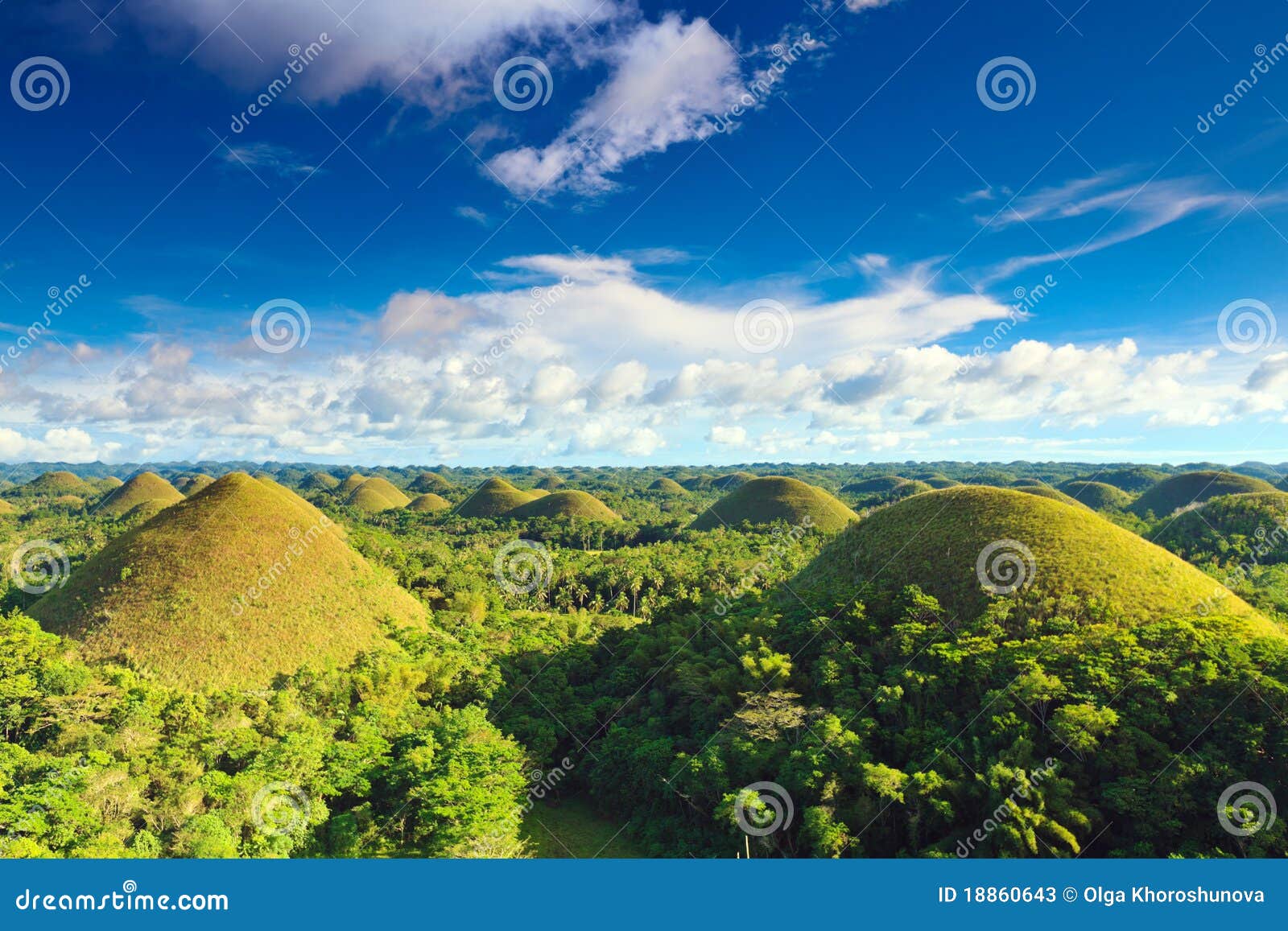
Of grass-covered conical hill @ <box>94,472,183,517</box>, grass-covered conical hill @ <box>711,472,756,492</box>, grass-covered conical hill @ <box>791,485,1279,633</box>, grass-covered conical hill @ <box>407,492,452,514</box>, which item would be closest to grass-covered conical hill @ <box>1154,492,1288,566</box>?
grass-covered conical hill @ <box>791,485,1279,633</box>

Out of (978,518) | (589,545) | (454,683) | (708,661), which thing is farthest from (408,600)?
(589,545)

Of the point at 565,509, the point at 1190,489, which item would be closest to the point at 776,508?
the point at 565,509

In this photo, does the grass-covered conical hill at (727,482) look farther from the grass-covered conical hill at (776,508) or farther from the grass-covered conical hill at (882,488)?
the grass-covered conical hill at (776,508)

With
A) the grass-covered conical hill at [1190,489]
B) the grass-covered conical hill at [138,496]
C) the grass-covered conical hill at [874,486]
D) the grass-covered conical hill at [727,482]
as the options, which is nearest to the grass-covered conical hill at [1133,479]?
the grass-covered conical hill at [1190,489]

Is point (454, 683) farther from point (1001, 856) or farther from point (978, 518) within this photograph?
point (978, 518)

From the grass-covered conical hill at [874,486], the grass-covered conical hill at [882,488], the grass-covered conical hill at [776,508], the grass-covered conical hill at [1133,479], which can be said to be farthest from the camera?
the grass-covered conical hill at [874,486]

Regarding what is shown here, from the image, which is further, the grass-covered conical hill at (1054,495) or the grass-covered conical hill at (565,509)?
the grass-covered conical hill at (565,509)

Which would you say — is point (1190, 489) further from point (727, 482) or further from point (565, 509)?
point (727, 482)

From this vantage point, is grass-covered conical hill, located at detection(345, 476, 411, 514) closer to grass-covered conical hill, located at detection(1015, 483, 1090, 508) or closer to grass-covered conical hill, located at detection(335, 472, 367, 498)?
grass-covered conical hill, located at detection(335, 472, 367, 498)
